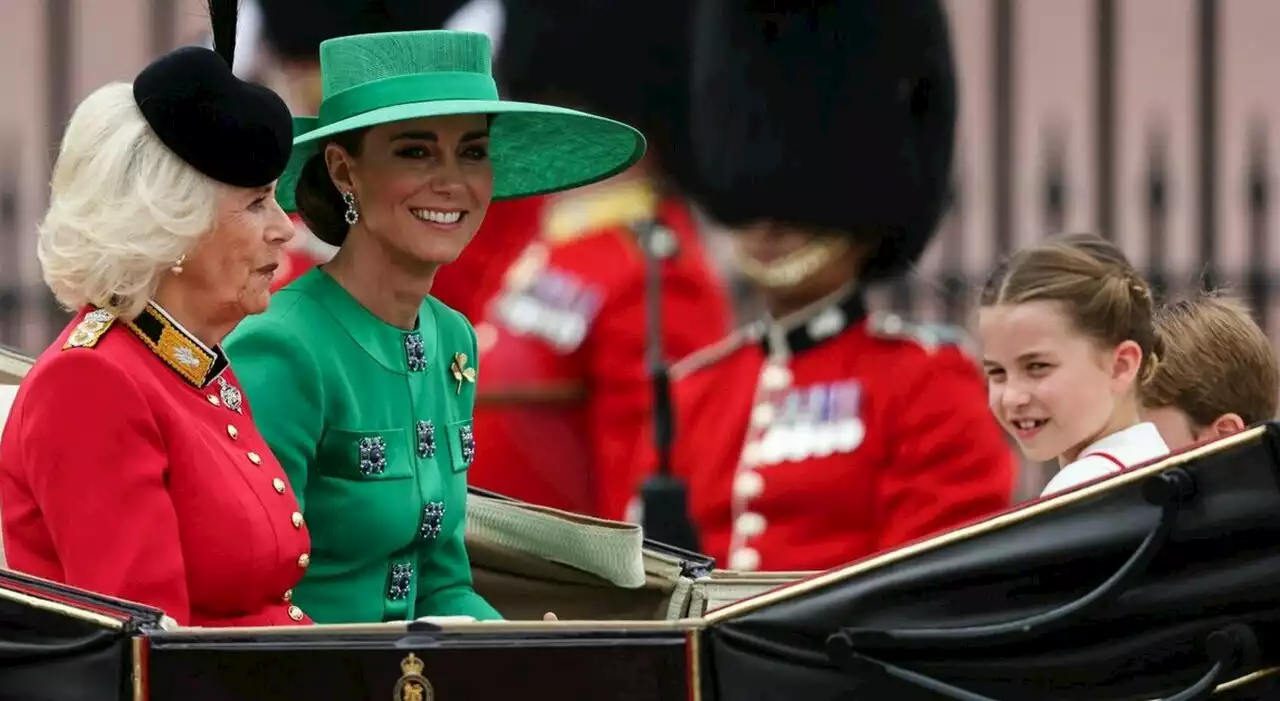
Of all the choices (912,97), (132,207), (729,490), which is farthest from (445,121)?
(912,97)

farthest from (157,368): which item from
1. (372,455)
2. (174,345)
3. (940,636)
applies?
(940,636)

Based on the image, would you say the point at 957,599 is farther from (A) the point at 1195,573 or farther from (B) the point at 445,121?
(B) the point at 445,121

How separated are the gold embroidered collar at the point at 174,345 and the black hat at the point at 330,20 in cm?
294

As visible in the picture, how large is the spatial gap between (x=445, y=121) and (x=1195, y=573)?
1167 millimetres

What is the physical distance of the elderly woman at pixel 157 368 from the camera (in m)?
2.76

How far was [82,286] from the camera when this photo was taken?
2.87 meters

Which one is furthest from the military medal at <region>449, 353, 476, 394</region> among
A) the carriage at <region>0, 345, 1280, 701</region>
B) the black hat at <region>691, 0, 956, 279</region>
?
the black hat at <region>691, 0, 956, 279</region>

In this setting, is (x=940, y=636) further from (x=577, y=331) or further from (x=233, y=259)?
(x=577, y=331)

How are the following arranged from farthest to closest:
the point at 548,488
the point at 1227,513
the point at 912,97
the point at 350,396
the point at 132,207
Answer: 1. the point at 548,488
2. the point at 912,97
3. the point at 350,396
4. the point at 132,207
5. the point at 1227,513

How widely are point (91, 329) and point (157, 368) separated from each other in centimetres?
9

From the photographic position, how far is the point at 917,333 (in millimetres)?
4918

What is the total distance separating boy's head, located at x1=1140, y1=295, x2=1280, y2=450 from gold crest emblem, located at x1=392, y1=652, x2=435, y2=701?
4.47 feet

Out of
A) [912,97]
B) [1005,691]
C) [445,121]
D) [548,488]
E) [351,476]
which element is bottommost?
[1005,691]

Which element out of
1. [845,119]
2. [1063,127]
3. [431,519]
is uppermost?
[1063,127]
